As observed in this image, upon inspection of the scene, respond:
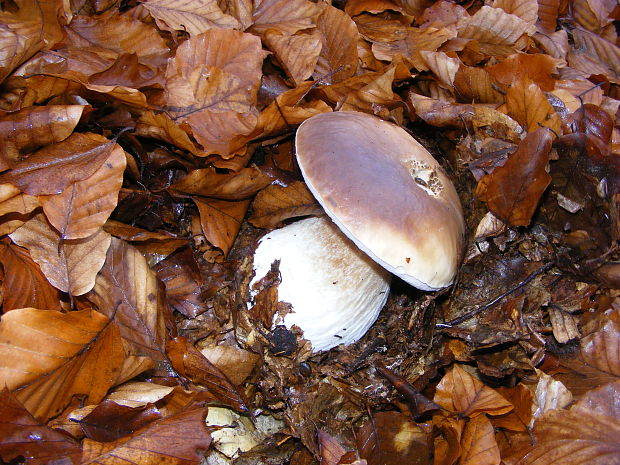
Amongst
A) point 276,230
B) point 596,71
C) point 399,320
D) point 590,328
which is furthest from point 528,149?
point 596,71

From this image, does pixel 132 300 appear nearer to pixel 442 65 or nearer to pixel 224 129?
pixel 224 129

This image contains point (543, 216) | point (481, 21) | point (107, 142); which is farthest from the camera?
point (481, 21)

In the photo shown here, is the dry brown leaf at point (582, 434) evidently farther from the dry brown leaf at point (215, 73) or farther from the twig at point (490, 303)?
the dry brown leaf at point (215, 73)

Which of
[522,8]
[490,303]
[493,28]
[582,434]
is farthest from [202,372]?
[522,8]

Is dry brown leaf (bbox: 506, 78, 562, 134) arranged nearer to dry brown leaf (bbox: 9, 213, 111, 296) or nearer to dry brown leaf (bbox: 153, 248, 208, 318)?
dry brown leaf (bbox: 153, 248, 208, 318)

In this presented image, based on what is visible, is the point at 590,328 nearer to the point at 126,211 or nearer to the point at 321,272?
the point at 321,272
